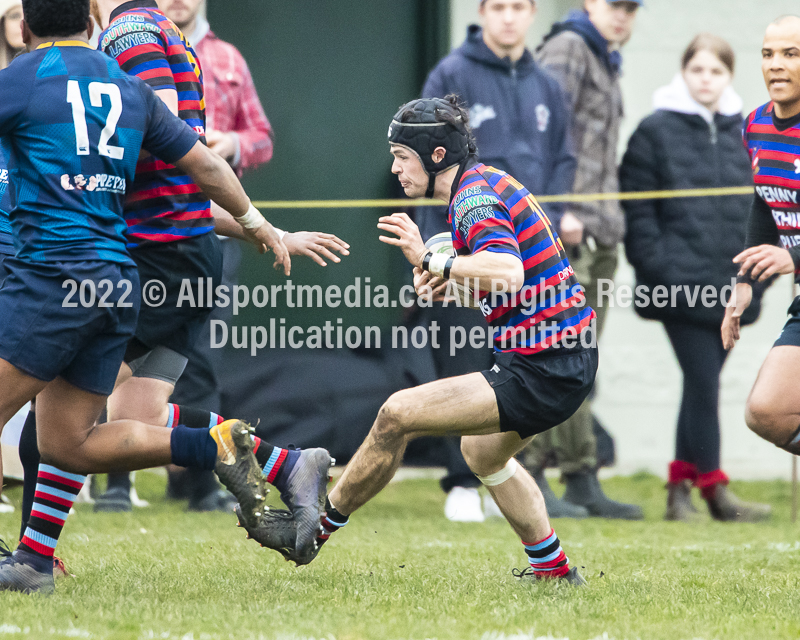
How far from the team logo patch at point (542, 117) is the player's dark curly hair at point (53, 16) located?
3863 millimetres

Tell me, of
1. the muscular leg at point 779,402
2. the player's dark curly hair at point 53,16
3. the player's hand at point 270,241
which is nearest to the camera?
the player's dark curly hair at point 53,16

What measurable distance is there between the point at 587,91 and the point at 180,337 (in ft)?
13.0

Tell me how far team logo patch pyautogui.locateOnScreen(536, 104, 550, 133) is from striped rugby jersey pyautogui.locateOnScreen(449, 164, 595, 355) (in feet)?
10.1

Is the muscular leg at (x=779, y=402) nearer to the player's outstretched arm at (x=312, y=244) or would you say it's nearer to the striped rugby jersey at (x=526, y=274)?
the striped rugby jersey at (x=526, y=274)

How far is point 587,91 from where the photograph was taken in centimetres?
727

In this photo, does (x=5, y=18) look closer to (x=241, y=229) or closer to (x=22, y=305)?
(x=241, y=229)

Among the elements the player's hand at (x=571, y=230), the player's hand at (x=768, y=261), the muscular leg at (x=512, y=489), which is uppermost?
the player's hand at (x=768, y=261)

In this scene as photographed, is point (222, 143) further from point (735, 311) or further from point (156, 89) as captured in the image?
point (735, 311)

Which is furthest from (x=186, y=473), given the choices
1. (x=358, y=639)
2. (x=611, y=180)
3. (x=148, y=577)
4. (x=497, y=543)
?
(x=358, y=639)

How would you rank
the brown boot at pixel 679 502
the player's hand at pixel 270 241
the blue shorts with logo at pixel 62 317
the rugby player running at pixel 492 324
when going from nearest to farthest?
the blue shorts with logo at pixel 62 317
the rugby player running at pixel 492 324
the player's hand at pixel 270 241
the brown boot at pixel 679 502

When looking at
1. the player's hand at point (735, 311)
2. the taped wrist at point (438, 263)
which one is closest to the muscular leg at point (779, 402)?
the player's hand at point (735, 311)

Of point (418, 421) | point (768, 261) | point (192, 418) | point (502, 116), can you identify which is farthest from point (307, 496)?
point (502, 116)

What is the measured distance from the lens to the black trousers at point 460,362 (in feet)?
22.4

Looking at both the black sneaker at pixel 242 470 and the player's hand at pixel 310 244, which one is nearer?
the black sneaker at pixel 242 470
